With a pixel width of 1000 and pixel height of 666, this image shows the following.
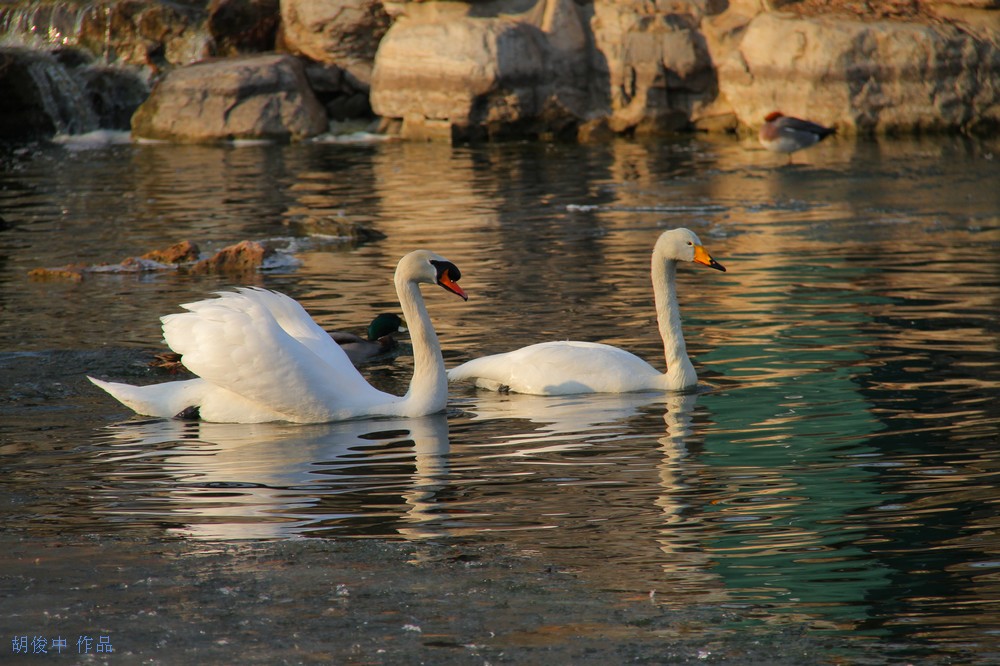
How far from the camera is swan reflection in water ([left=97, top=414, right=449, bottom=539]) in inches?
224

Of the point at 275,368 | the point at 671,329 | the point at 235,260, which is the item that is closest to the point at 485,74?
the point at 235,260

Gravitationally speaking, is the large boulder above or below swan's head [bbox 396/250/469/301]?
above

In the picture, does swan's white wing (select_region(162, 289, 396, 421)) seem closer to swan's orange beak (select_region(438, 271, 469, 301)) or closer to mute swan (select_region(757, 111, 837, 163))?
swan's orange beak (select_region(438, 271, 469, 301))

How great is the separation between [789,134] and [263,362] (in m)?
14.6

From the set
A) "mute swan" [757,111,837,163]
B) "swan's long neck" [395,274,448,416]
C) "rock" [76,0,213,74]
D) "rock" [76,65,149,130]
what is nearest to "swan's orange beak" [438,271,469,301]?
"swan's long neck" [395,274,448,416]

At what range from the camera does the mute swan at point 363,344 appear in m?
8.91

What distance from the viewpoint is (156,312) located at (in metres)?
10.8

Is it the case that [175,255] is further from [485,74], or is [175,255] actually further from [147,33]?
[147,33]

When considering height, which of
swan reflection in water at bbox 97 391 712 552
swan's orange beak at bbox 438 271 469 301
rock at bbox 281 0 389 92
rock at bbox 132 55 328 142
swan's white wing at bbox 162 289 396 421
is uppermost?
rock at bbox 281 0 389 92

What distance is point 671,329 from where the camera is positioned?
27.2 ft

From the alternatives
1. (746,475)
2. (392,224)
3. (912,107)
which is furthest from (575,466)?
(912,107)

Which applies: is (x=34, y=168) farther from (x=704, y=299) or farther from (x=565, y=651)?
(x=565, y=651)

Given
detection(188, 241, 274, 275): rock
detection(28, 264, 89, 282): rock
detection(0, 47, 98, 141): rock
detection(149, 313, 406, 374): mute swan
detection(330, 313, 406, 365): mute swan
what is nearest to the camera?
detection(149, 313, 406, 374): mute swan

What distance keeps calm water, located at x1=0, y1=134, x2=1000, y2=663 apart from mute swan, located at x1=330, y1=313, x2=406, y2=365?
16 cm
